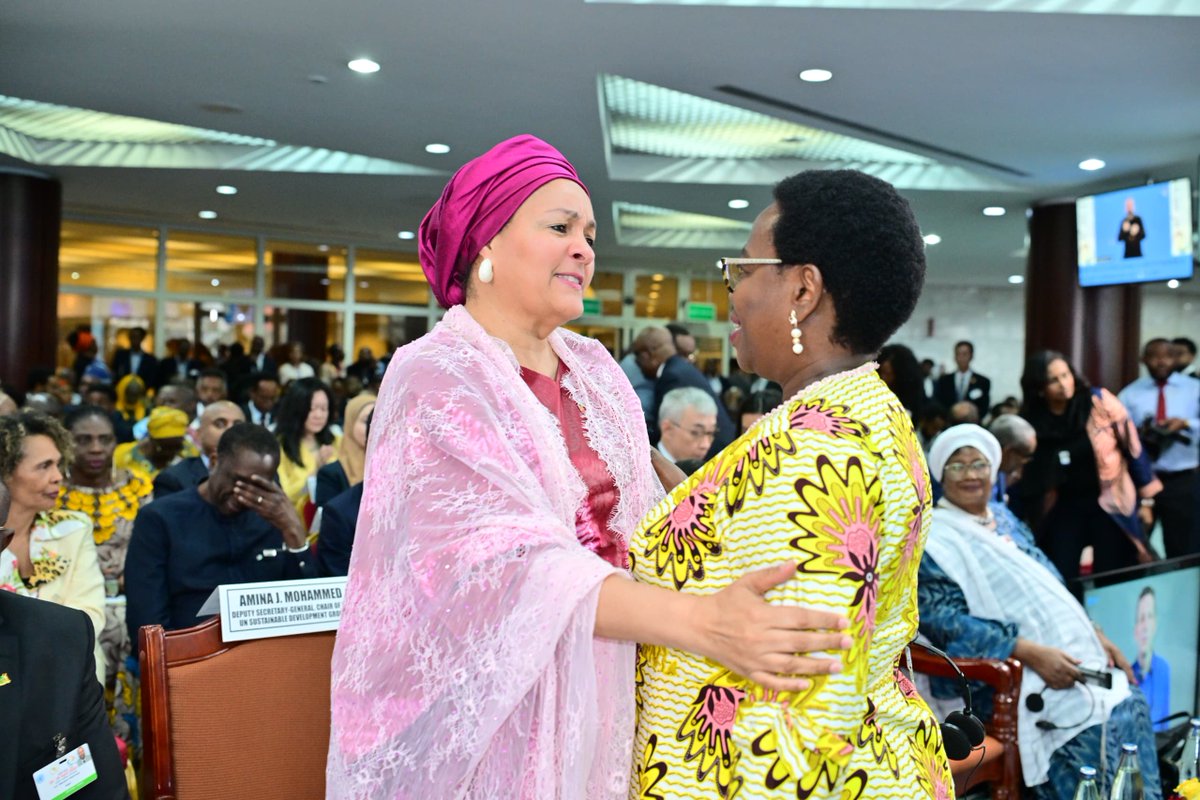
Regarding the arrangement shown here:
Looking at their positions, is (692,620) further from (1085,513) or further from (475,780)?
(1085,513)

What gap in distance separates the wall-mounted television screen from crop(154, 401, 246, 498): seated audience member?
713cm

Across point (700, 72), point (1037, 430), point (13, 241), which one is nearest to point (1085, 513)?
point (1037, 430)

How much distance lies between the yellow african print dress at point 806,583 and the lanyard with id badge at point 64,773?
43.0 inches

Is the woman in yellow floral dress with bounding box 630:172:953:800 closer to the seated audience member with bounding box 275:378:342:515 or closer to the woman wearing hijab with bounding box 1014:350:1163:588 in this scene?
the woman wearing hijab with bounding box 1014:350:1163:588

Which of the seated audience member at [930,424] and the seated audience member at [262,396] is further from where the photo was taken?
the seated audience member at [262,396]

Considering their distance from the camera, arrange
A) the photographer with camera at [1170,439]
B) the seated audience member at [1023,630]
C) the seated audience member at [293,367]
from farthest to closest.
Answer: the seated audience member at [293,367] < the photographer with camera at [1170,439] < the seated audience member at [1023,630]

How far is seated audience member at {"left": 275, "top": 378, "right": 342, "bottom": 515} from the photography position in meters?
5.97

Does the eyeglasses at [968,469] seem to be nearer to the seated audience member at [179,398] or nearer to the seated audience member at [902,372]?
the seated audience member at [902,372]

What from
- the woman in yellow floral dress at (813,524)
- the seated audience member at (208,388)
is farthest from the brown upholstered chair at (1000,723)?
the seated audience member at (208,388)

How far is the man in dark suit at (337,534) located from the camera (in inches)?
146

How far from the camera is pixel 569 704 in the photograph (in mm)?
1459

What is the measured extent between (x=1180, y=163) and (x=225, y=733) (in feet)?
30.0

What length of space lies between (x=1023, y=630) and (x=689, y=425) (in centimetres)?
170

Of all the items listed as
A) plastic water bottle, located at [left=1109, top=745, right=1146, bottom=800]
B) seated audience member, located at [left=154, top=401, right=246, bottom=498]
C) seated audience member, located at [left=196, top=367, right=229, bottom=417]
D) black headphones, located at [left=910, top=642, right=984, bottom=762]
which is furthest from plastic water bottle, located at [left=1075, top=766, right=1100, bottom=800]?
seated audience member, located at [left=196, top=367, right=229, bottom=417]
